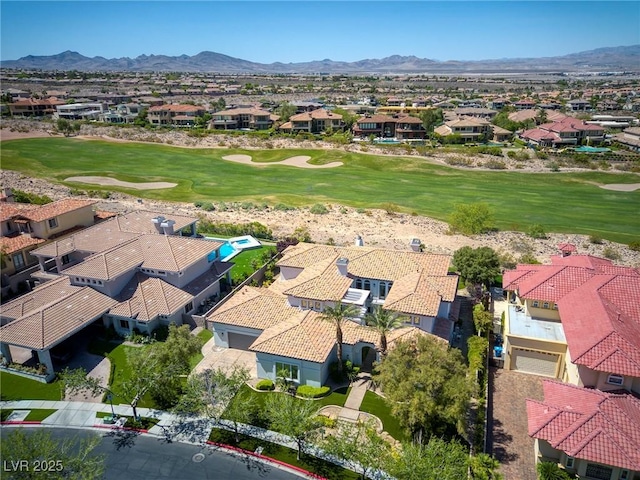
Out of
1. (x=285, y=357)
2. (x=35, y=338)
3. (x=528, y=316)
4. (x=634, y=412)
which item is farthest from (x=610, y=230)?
(x=35, y=338)

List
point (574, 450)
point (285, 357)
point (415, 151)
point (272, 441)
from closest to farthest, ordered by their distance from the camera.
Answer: point (574, 450) < point (272, 441) < point (285, 357) < point (415, 151)

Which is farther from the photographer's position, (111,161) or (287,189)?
(111,161)

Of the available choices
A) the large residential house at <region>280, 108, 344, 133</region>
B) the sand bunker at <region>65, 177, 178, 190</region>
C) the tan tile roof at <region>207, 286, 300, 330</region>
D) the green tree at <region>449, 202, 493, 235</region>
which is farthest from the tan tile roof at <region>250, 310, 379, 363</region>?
the large residential house at <region>280, 108, 344, 133</region>

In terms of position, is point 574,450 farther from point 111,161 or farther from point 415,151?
point 111,161

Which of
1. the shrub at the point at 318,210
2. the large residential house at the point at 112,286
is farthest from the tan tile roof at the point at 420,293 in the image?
the shrub at the point at 318,210

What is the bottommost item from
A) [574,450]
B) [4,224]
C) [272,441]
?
[272,441]

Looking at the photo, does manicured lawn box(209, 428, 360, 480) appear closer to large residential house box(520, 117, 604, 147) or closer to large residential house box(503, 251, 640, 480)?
large residential house box(503, 251, 640, 480)
